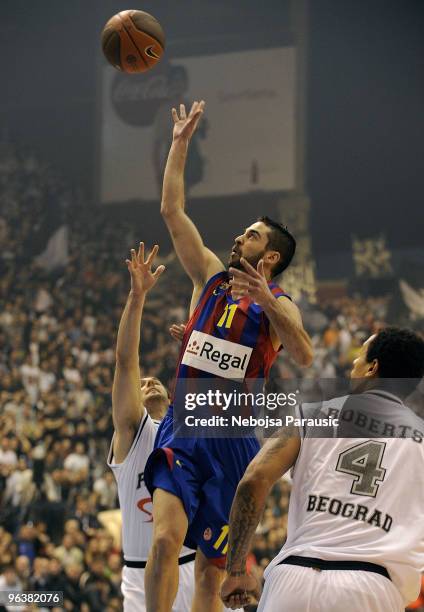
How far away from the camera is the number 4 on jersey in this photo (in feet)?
11.1

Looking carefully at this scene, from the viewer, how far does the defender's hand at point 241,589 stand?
133 inches

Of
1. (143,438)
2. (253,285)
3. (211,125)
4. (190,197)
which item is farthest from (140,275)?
(211,125)

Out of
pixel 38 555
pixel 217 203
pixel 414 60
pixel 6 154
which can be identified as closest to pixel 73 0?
pixel 6 154

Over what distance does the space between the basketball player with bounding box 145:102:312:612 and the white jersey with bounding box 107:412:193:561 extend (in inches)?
32.8

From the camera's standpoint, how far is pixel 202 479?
488 cm

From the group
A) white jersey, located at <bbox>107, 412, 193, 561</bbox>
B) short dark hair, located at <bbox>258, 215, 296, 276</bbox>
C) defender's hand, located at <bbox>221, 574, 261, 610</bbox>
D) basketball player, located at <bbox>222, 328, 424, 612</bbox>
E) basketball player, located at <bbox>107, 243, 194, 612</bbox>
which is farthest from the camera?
white jersey, located at <bbox>107, 412, 193, 561</bbox>

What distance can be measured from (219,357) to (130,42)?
315 cm

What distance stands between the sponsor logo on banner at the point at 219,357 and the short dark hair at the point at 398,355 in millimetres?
1489

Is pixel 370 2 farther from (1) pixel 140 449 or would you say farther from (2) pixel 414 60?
(1) pixel 140 449

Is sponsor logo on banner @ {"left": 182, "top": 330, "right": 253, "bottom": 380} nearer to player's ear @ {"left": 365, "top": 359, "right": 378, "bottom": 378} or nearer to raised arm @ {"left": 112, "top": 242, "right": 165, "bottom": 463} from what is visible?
raised arm @ {"left": 112, "top": 242, "right": 165, "bottom": 463}

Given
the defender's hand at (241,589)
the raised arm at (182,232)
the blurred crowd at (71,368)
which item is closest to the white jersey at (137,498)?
the raised arm at (182,232)

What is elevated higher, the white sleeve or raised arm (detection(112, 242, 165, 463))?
raised arm (detection(112, 242, 165, 463))

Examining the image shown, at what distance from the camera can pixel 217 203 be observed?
22.1 metres

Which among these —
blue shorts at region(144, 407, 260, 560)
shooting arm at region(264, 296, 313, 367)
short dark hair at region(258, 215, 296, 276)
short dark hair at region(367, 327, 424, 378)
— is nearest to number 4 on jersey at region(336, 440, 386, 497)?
short dark hair at region(367, 327, 424, 378)
